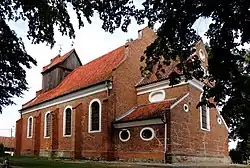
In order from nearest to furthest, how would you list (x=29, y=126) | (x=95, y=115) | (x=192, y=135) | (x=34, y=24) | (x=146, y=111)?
(x=34, y=24), (x=192, y=135), (x=146, y=111), (x=95, y=115), (x=29, y=126)

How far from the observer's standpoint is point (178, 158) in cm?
2094

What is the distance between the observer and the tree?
880 centimetres

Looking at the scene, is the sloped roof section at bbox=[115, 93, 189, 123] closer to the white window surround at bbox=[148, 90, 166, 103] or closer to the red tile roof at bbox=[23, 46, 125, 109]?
the white window surround at bbox=[148, 90, 166, 103]

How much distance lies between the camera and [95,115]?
85.3 feet

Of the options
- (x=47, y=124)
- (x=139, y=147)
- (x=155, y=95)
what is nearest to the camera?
(x=139, y=147)

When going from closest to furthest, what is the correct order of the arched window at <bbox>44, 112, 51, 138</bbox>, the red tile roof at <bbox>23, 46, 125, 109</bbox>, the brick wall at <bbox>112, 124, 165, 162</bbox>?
the brick wall at <bbox>112, 124, 165, 162</bbox>, the red tile roof at <bbox>23, 46, 125, 109</bbox>, the arched window at <bbox>44, 112, 51, 138</bbox>

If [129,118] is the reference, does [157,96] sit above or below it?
above

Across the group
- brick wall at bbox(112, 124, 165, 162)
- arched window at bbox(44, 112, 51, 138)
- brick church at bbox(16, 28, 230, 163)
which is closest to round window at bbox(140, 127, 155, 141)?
brick church at bbox(16, 28, 230, 163)

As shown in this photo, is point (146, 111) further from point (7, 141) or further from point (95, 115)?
point (7, 141)

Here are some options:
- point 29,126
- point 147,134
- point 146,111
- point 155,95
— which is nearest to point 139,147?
point 147,134

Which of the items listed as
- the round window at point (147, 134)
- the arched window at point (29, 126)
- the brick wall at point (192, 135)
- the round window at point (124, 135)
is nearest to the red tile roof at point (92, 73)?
the arched window at point (29, 126)

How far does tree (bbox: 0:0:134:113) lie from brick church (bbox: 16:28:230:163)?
7.97 metres

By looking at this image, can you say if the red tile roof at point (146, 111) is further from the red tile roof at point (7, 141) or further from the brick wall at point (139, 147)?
the red tile roof at point (7, 141)

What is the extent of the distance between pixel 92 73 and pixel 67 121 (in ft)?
16.2
